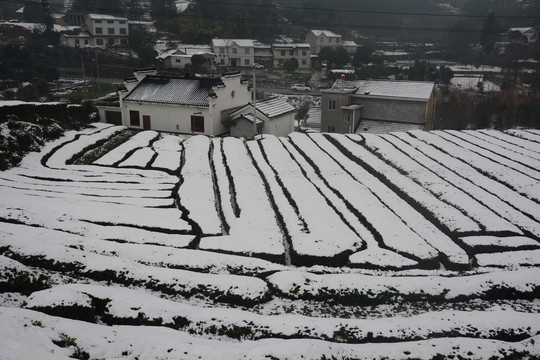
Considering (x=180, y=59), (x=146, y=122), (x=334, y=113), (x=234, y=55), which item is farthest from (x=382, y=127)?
(x=234, y=55)

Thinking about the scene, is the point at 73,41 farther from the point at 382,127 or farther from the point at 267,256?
the point at 267,256

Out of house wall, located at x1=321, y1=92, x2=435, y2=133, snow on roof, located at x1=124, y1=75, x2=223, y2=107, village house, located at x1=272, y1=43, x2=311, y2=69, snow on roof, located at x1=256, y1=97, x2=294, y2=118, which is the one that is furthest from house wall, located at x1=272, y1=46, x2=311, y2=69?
snow on roof, located at x1=124, y1=75, x2=223, y2=107

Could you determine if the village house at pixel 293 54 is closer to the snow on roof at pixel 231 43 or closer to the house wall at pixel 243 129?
the snow on roof at pixel 231 43

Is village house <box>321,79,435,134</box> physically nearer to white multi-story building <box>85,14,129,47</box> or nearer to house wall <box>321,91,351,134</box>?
house wall <box>321,91,351,134</box>

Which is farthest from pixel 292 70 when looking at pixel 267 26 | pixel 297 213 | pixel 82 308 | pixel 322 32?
pixel 82 308

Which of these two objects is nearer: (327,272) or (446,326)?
(446,326)

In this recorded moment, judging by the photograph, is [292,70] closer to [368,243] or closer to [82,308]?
[368,243]
